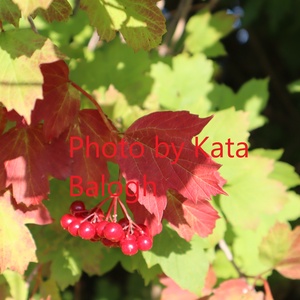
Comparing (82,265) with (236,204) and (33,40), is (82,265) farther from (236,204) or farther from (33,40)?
(33,40)

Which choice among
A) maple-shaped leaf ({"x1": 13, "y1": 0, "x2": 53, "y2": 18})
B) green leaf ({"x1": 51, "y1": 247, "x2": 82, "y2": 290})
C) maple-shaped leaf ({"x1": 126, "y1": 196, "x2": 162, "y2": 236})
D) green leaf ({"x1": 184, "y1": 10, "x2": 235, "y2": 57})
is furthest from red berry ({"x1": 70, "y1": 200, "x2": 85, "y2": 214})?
green leaf ({"x1": 184, "y1": 10, "x2": 235, "y2": 57})

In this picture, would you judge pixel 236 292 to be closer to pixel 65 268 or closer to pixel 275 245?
pixel 275 245

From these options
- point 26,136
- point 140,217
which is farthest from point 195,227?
point 26,136

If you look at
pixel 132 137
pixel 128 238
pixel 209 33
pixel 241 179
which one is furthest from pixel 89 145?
pixel 209 33

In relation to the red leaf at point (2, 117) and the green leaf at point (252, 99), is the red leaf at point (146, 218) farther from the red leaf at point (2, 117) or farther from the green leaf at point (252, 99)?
the green leaf at point (252, 99)

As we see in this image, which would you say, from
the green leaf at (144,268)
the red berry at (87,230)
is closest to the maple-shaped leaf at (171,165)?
the red berry at (87,230)
